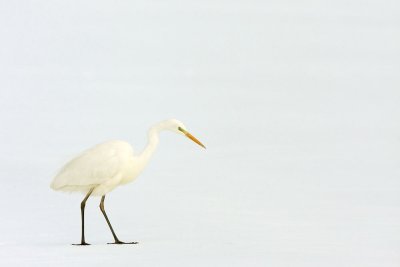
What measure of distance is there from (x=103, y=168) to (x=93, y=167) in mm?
97

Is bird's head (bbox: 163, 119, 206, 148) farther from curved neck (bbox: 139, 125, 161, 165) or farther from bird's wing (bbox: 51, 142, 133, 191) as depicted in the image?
bird's wing (bbox: 51, 142, 133, 191)

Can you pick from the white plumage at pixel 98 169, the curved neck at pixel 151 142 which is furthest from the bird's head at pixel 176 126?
the white plumage at pixel 98 169

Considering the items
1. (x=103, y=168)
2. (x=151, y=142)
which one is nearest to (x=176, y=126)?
(x=151, y=142)

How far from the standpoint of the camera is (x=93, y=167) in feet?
58.0

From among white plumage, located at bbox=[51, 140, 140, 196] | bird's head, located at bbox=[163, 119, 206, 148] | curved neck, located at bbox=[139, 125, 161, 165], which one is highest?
bird's head, located at bbox=[163, 119, 206, 148]

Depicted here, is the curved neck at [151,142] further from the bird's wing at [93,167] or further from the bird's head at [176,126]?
the bird's wing at [93,167]

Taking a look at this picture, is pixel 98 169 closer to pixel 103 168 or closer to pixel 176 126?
pixel 103 168

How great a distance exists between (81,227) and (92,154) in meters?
0.85

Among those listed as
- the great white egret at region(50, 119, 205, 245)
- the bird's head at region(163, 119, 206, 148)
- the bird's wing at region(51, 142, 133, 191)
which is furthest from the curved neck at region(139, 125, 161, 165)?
the bird's wing at region(51, 142, 133, 191)

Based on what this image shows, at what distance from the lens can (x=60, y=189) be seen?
17.9 metres

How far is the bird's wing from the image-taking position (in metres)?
17.7

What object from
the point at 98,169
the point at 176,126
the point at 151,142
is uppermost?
the point at 176,126

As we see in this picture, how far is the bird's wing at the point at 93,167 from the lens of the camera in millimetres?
17672

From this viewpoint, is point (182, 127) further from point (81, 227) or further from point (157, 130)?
point (81, 227)
